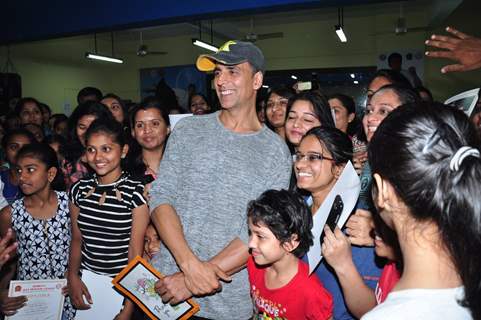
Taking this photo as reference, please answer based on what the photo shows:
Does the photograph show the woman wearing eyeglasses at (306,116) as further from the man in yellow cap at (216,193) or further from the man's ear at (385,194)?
the man's ear at (385,194)

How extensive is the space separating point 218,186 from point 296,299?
0.54m

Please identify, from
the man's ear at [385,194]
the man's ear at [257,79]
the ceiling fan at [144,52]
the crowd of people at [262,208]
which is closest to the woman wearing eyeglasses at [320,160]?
the crowd of people at [262,208]

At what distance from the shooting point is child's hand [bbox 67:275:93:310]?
82.2 inches

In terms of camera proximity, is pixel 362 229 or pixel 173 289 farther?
pixel 173 289

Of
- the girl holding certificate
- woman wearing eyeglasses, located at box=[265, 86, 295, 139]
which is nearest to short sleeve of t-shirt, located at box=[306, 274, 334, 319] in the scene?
the girl holding certificate

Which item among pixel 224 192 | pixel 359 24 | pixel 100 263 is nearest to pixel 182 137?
pixel 224 192

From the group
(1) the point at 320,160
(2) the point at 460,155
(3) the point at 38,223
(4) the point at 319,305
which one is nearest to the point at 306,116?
(1) the point at 320,160

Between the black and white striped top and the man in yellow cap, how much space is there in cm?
38

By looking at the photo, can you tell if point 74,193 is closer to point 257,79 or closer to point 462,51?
point 257,79

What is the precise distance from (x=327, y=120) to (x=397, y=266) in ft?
3.65

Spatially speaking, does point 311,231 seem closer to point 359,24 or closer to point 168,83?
point 359,24

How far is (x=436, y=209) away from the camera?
81 cm

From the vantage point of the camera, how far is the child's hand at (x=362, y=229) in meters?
1.45

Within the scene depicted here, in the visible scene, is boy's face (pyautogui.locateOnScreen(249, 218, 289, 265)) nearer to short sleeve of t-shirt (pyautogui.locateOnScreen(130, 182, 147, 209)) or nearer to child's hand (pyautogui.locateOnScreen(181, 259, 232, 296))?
child's hand (pyautogui.locateOnScreen(181, 259, 232, 296))
